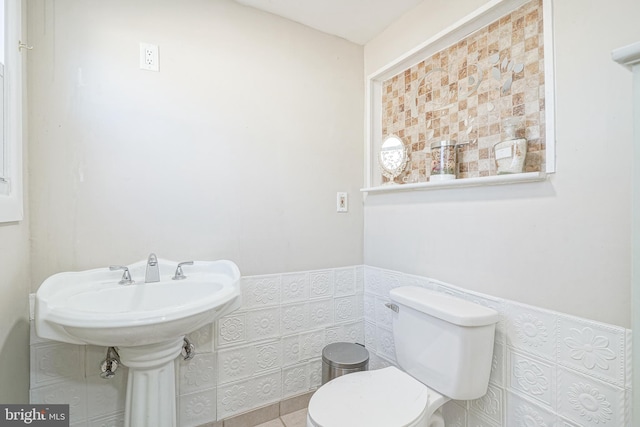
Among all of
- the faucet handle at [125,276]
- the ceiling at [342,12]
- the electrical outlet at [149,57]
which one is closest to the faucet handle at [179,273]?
the faucet handle at [125,276]

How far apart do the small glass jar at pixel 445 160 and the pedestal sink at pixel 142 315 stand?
39.2 inches

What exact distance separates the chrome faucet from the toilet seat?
783 mm

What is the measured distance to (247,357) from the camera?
1511 millimetres

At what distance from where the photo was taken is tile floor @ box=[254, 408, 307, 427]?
152 cm

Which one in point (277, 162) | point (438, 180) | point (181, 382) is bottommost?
point (181, 382)

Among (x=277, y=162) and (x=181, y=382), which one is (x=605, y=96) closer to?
(x=277, y=162)

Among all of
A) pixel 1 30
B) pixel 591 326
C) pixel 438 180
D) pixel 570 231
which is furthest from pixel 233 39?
pixel 591 326

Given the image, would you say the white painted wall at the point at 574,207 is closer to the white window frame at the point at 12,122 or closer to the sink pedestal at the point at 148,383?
the sink pedestal at the point at 148,383

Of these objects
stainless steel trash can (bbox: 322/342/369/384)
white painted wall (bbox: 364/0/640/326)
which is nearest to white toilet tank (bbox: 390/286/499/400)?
white painted wall (bbox: 364/0/640/326)

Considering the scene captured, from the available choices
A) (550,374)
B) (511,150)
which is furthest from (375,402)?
(511,150)

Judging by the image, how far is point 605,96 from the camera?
899mm

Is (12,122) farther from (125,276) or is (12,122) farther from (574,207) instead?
(574,207)

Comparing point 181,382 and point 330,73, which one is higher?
point 330,73

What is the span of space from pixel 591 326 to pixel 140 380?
1.50m
